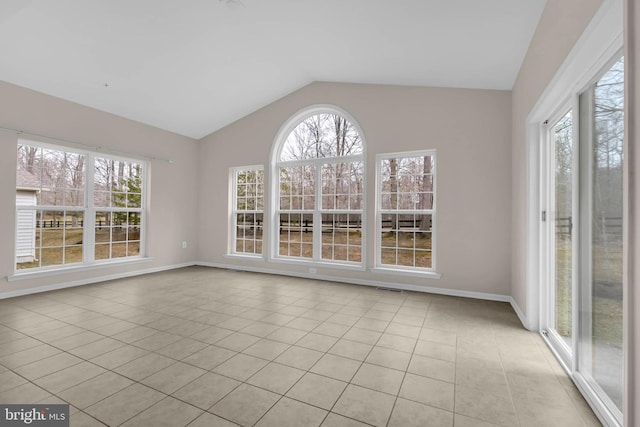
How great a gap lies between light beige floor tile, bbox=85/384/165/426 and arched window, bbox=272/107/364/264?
11.1ft

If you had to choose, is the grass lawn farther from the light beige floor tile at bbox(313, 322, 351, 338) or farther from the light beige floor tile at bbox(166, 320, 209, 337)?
the light beige floor tile at bbox(313, 322, 351, 338)

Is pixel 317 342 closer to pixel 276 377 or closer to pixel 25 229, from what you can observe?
pixel 276 377

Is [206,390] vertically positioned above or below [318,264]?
below

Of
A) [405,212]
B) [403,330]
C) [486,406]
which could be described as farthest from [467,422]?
[405,212]

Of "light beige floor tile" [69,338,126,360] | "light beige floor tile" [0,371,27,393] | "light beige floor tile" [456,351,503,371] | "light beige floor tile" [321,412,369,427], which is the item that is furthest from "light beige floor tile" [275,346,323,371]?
"light beige floor tile" [0,371,27,393]

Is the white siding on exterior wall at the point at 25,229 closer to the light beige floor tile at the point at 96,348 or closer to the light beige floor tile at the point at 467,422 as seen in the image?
the light beige floor tile at the point at 96,348

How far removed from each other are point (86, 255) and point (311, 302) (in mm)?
3573

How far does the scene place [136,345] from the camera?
244 centimetres

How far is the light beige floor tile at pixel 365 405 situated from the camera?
1598 millimetres

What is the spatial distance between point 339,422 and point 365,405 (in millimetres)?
216

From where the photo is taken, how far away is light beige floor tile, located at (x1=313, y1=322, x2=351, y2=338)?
9.02 ft

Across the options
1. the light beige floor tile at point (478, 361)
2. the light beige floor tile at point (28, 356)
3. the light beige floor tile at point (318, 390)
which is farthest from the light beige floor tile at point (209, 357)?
the light beige floor tile at point (478, 361)

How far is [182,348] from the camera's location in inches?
94.4

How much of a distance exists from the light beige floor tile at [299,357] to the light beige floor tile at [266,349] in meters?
0.06
